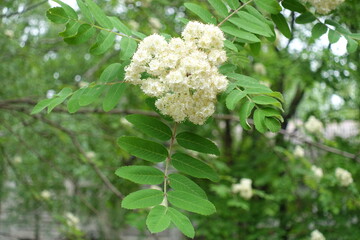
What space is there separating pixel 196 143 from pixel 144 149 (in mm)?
198

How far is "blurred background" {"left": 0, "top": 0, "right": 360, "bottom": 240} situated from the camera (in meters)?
3.77

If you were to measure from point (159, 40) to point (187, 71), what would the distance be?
17cm

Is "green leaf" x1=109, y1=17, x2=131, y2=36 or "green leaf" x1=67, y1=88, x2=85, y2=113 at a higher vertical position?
"green leaf" x1=109, y1=17, x2=131, y2=36

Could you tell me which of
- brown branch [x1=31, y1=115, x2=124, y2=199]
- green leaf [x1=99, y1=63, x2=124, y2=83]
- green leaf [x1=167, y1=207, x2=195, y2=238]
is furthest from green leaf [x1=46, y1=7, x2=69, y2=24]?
brown branch [x1=31, y1=115, x2=124, y2=199]

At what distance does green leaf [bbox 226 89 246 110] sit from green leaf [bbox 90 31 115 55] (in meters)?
0.51

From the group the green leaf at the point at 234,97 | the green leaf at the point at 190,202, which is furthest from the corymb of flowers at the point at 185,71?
the green leaf at the point at 190,202

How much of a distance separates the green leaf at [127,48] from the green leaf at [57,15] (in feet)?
0.72

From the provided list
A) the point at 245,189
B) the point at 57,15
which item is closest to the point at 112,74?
the point at 57,15

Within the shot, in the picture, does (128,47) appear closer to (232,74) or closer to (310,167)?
(232,74)

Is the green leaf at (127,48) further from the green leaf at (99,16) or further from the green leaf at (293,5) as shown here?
the green leaf at (293,5)

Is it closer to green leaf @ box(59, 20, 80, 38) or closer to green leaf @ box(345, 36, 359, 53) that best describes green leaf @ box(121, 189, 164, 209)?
green leaf @ box(59, 20, 80, 38)

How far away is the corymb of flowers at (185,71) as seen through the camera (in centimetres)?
138

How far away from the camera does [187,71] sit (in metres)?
1.38

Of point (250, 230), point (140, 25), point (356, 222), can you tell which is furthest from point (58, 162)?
point (356, 222)
